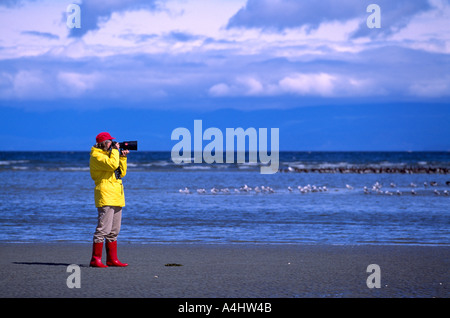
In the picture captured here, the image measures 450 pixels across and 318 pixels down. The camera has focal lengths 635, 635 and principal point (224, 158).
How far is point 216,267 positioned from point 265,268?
2.32 ft

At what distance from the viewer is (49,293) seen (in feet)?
23.9

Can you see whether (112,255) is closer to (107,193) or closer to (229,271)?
(107,193)

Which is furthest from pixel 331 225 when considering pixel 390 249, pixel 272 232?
pixel 390 249

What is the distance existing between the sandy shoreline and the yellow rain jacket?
0.98m

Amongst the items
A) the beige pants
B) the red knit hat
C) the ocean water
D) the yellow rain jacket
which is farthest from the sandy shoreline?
the red knit hat

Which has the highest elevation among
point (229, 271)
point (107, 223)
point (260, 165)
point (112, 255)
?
point (260, 165)

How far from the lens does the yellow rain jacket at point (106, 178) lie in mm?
8883

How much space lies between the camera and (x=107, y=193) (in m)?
8.92

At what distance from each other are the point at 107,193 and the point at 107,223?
430 mm

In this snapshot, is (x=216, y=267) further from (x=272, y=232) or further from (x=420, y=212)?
(x=420, y=212)

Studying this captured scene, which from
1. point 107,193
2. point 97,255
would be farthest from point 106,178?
point 97,255

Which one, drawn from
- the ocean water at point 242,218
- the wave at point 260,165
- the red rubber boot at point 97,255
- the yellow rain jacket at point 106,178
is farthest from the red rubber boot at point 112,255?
the wave at point 260,165

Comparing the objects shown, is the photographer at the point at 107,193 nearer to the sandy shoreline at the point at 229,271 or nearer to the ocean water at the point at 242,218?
the sandy shoreline at the point at 229,271
